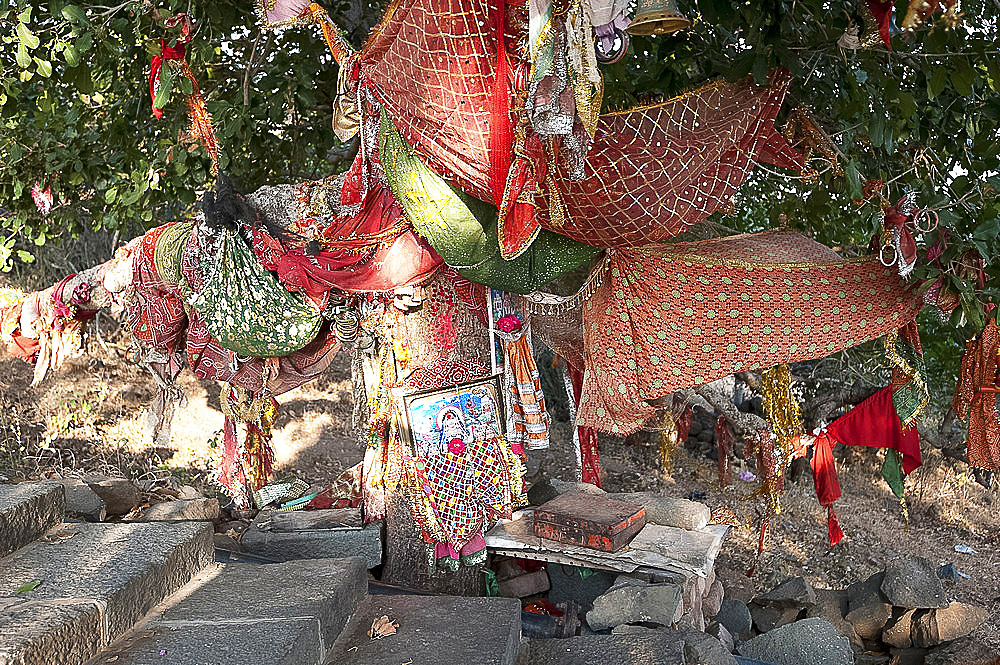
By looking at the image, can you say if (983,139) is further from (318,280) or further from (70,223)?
(70,223)

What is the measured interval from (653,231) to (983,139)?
1.27 metres

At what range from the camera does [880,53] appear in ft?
10.4

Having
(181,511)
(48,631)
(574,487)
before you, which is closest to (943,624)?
(574,487)

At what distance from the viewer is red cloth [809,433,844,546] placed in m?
4.08

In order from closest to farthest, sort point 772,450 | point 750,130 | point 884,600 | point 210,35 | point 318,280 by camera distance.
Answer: point 750,130, point 318,280, point 210,35, point 772,450, point 884,600

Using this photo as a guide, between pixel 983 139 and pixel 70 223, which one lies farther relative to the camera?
pixel 70 223

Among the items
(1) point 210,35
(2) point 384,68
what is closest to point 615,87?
(2) point 384,68

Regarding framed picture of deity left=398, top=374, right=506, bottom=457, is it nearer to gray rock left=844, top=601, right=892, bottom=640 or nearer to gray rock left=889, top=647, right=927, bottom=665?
gray rock left=844, top=601, right=892, bottom=640

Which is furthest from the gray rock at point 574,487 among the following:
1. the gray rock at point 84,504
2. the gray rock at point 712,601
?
the gray rock at point 84,504

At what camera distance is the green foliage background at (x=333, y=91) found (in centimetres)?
284

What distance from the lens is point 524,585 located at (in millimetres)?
4000

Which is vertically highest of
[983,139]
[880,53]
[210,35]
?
[210,35]

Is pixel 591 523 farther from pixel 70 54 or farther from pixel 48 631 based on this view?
pixel 70 54

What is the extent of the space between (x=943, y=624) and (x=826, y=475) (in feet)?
4.35
